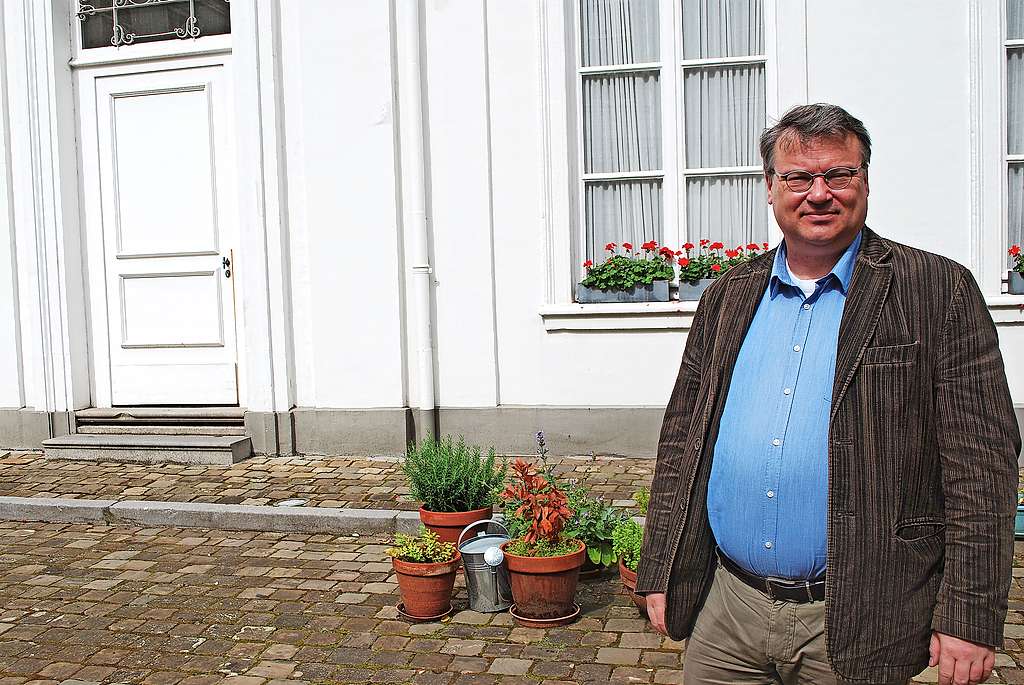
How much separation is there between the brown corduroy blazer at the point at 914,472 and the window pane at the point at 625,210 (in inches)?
232

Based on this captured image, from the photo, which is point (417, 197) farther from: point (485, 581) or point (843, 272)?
point (843, 272)

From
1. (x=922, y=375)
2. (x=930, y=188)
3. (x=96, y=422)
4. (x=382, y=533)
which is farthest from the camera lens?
(x=96, y=422)

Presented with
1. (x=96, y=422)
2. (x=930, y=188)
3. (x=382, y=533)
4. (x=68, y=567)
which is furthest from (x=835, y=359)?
(x=96, y=422)

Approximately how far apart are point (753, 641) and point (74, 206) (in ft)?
25.7

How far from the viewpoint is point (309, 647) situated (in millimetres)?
4543

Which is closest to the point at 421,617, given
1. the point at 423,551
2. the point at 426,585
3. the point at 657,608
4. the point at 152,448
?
the point at 426,585

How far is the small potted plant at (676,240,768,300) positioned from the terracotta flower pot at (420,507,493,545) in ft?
9.96

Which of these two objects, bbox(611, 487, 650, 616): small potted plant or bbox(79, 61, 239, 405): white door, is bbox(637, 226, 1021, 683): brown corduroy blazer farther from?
bbox(79, 61, 239, 405): white door

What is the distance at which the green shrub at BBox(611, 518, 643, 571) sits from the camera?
4.98 m

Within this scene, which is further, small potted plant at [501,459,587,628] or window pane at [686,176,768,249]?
window pane at [686,176,768,249]

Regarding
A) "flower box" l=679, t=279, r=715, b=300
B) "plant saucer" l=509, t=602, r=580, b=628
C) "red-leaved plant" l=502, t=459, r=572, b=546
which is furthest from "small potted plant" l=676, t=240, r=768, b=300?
"plant saucer" l=509, t=602, r=580, b=628

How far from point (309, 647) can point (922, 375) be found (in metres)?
3.12

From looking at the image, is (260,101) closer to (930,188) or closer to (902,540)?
(930,188)

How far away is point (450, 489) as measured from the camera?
18.4 ft
